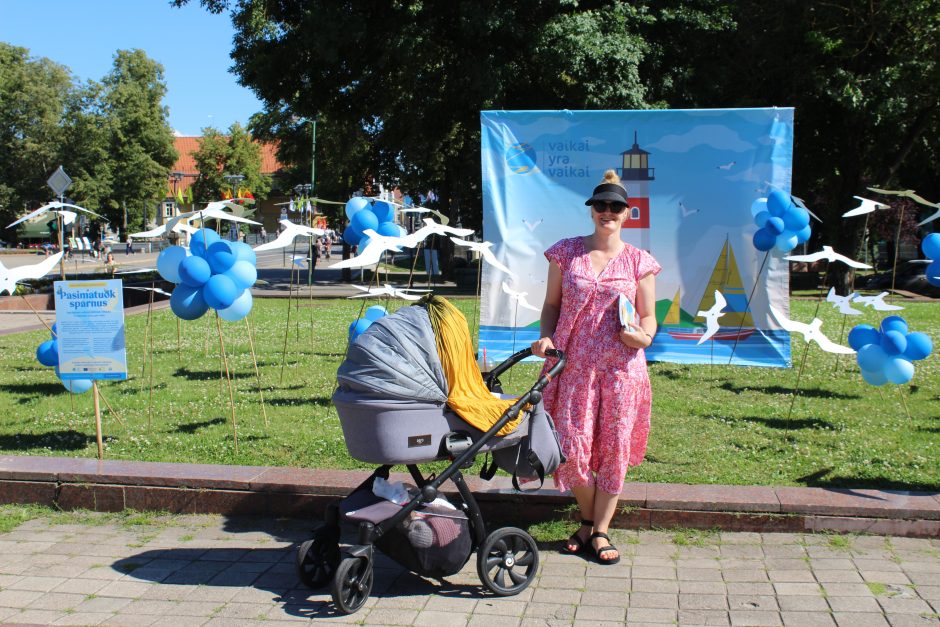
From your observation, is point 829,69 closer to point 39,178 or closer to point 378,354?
point 378,354

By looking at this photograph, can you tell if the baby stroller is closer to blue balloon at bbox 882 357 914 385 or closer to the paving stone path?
the paving stone path

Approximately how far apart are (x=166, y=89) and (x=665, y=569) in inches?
3226

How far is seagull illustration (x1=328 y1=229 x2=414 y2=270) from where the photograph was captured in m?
7.09

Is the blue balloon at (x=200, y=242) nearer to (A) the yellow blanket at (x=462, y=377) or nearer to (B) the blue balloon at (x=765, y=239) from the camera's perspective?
(A) the yellow blanket at (x=462, y=377)

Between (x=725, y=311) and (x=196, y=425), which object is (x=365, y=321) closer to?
(x=196, y=425)

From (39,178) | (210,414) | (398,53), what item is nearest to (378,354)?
(210,414)

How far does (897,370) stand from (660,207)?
3.23 meters

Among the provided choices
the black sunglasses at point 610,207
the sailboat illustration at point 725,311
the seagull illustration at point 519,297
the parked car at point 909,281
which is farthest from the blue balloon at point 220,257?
the parked car at point 909,281

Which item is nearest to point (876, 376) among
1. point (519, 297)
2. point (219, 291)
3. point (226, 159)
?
point (519, 297)

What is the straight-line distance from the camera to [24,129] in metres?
73.4

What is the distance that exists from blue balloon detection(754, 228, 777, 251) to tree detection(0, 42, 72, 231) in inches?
2864

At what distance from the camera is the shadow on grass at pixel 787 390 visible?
8.69 m

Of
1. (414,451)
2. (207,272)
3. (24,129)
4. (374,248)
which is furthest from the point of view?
(24,129)

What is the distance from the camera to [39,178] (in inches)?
2847
